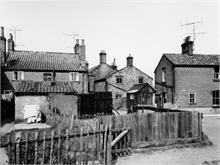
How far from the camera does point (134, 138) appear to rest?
9883 mm

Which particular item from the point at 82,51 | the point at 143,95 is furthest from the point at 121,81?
the point at 82,51

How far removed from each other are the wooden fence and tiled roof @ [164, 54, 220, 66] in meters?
17.0

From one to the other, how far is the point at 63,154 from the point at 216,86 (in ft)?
84.6

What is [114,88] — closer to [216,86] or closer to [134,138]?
[216,86]

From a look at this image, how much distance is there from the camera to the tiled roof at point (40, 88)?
20.4m

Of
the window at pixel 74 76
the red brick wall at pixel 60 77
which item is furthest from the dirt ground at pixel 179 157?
the window at pixel 74 76

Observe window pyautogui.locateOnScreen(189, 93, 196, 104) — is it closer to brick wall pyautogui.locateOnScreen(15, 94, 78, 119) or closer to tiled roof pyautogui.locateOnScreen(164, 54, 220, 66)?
tiled roof pyautogui.locateOnScreen(164, 54, 220, 66)

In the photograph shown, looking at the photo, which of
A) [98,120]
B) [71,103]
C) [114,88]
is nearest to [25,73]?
[71,103]

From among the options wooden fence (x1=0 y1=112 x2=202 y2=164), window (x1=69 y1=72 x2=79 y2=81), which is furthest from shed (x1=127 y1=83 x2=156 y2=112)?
wooden fence (x1=0 y1=112 x2=202 y2=164)

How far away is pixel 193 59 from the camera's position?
2773cm

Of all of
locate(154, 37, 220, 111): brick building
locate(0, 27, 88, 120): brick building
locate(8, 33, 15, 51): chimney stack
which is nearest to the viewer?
Result: locate(154, 37, 220, 111): brick building

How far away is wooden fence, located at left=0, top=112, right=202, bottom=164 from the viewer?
7045mm

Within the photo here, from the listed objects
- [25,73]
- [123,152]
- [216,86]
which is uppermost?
[25,73]

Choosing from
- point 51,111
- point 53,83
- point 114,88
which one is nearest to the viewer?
point 51,111
